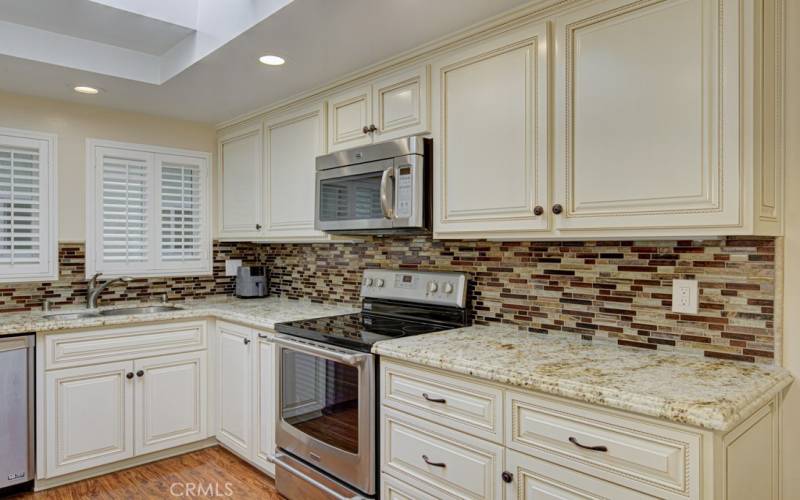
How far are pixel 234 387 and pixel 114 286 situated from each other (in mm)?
1153

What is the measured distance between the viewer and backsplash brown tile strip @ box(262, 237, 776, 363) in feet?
5.27

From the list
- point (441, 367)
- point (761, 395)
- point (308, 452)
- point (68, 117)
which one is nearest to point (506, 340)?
point (441, 367)

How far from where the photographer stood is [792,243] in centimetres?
154

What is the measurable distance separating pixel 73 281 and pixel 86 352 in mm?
677

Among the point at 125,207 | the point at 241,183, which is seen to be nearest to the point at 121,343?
the point at 125,207

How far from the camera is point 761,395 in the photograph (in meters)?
1.31

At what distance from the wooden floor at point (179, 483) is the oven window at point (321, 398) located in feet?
1.63

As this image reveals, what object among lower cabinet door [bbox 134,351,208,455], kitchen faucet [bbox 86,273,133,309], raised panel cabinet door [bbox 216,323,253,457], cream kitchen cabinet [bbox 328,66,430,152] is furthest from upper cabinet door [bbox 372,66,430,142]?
kitchen faucet [bbox 86,273,133,309]

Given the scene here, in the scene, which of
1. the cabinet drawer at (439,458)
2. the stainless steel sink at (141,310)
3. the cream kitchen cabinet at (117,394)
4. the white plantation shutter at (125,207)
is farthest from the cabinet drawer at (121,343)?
the cabinet drawer at (439,458)

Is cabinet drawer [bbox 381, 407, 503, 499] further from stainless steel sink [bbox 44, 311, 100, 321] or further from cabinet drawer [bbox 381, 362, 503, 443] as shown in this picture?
stainless steel sink [bbox 44, 311, 100, 321]

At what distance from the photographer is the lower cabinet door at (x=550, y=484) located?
132cm

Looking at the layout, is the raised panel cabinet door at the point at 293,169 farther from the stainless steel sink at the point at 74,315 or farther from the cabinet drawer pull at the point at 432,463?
the cabinet drawer pull at the point at 432,463

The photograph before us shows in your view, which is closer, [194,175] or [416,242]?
[416,242]

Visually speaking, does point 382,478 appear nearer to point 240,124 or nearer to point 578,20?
point 578,20
